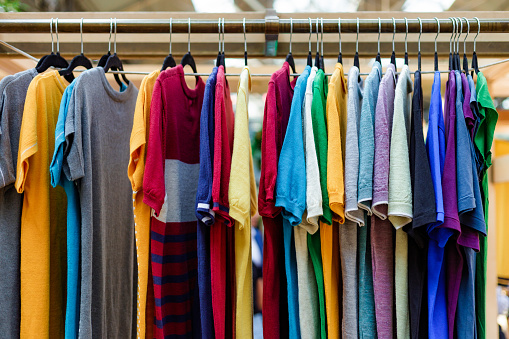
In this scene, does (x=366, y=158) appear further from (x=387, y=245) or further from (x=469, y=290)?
(x=469, y=290)

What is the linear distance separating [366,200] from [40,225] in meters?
0.88

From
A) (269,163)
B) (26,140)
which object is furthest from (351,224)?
(26,140)

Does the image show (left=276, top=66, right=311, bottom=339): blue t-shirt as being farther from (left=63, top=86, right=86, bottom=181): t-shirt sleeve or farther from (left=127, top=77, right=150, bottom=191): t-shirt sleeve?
(left=63, top=86, right=86, bottom=181): t-shirt sleeve

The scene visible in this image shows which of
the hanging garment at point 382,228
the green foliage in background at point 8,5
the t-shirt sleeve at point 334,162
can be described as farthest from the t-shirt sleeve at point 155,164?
the green foliage in background at point 8,5

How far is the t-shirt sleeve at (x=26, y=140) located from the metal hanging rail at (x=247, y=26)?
345mm

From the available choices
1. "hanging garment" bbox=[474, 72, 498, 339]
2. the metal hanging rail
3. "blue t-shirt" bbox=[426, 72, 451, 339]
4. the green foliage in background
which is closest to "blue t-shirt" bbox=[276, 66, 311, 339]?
the metal hanging rail

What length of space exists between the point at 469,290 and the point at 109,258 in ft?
3.41

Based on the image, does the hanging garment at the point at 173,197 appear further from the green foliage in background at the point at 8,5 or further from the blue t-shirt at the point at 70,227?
the green foliage in background at the point at 8,5

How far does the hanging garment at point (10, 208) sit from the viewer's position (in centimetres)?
98

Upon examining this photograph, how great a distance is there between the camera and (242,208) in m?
0.94

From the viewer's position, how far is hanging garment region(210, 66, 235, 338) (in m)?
0.95

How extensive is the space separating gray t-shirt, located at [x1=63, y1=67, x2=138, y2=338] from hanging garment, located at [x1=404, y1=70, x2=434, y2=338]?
85 cm

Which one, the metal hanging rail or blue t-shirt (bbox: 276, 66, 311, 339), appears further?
the metal hanging rail

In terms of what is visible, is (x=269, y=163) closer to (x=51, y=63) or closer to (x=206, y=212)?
(x=206, y=212)
